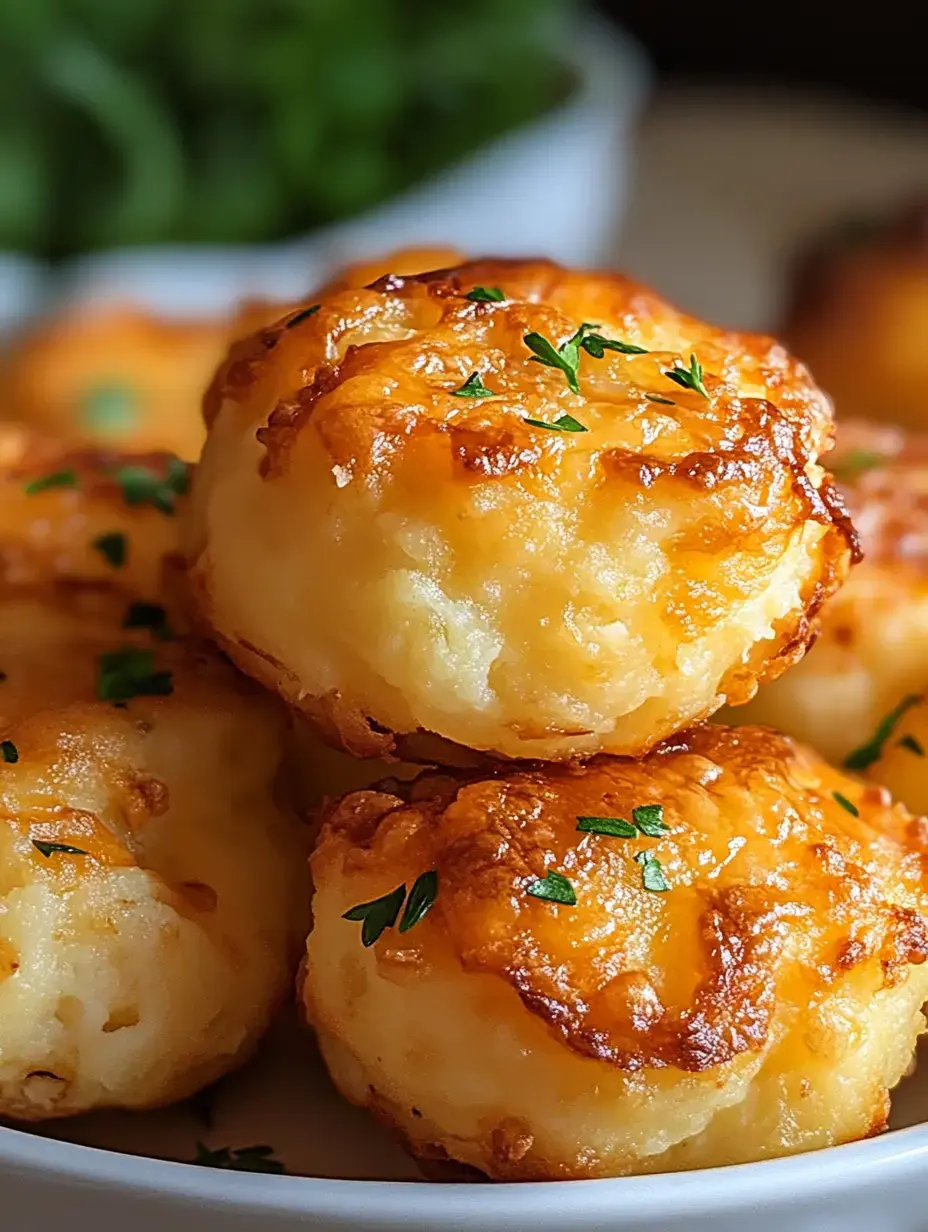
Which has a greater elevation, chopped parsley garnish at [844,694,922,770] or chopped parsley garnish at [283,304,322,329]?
chopped parsley garnish at [283,304,322,329]

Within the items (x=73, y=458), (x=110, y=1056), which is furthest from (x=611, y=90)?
(x=110, y=1056)

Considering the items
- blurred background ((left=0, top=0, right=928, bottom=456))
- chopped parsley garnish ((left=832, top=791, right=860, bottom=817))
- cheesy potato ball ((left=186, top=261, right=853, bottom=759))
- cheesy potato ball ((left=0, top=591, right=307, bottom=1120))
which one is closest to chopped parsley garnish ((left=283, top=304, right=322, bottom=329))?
cheesy potato ball ((left=186, top=261, right=853, bottom=759))

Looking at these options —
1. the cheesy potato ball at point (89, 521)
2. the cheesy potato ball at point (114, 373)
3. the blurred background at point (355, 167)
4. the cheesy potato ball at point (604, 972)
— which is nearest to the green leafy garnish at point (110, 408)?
the cheesy potato ball at point (114, 373)

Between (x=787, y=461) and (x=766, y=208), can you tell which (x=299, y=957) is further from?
(x=766, y=208)

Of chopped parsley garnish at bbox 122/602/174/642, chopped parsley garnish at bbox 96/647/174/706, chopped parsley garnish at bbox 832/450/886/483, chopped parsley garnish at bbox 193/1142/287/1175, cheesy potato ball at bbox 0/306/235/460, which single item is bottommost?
cheesy potato ball at bbox 0/306/235/460

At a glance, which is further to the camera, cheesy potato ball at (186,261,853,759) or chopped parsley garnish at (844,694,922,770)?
chopped parsley garnish at (844,694,922,770)

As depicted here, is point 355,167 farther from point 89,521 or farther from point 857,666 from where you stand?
point 857,666

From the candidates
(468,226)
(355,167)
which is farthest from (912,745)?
(355,167)

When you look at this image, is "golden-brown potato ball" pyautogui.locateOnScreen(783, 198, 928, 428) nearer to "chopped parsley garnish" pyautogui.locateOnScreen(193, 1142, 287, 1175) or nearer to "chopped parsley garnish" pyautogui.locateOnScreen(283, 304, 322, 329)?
"chopped parsley garnish" pyautogui.locateOnScreen(283, 304, 322, 329)
